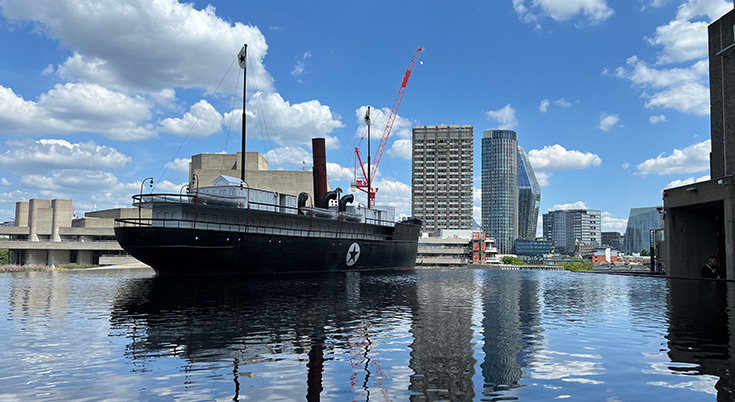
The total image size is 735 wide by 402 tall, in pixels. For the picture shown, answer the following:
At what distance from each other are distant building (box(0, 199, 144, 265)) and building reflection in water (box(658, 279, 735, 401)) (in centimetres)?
10195

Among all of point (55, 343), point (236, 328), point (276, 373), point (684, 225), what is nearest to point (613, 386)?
point (276, 373)

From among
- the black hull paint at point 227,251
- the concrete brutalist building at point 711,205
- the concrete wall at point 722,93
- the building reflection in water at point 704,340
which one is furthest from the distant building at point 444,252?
the building reflection in water at point 704,340

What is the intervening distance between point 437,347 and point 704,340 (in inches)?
308

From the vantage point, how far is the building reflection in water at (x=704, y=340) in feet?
36.7

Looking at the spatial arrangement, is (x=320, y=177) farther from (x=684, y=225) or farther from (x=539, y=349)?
(x=539, y=349)

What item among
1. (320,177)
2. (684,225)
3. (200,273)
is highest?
(320,177)

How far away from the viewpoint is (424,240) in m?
194

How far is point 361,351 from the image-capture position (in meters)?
13.3

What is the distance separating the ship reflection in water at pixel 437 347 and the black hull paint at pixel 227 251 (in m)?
18.7

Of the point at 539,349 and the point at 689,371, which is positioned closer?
the point at 689,371

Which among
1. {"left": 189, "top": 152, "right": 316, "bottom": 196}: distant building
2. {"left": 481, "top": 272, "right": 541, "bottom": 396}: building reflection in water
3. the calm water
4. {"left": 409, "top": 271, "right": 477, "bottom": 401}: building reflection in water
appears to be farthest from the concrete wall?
{"left": 189, "top": 152, "right": 316, "bottom": 196}: distant building

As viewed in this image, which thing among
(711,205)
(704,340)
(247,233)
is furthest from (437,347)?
(711,205)

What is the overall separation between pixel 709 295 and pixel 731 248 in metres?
15.6

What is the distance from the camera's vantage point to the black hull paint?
43.2m
